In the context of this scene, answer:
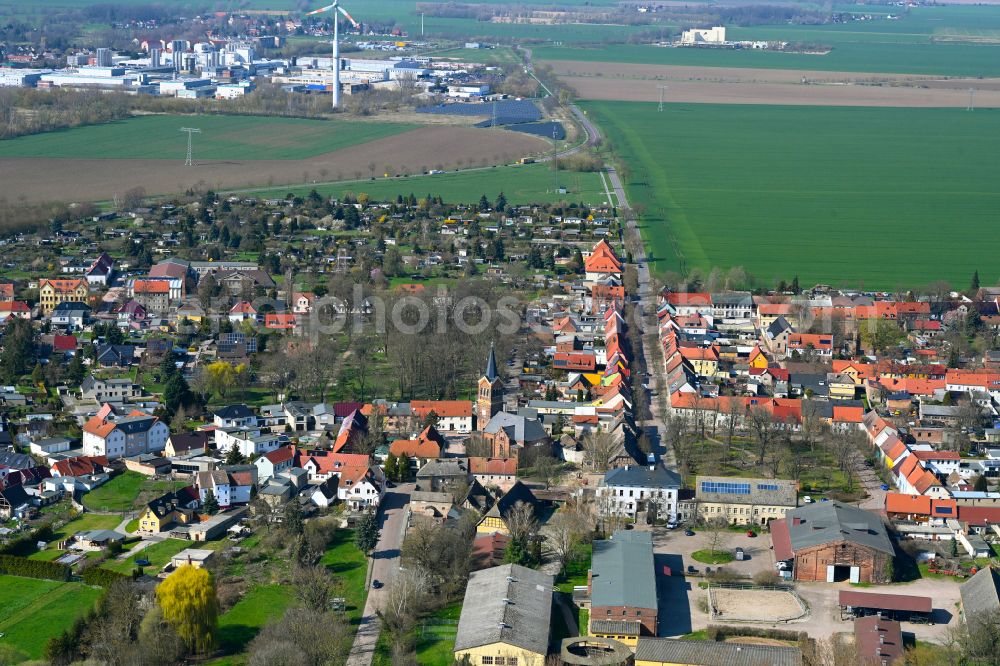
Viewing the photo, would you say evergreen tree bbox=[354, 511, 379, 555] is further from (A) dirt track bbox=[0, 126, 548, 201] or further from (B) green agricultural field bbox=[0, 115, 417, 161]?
(B) green agricultural field bbox=[0, 115, 417, 161]

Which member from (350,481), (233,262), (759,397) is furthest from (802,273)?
(350,481)

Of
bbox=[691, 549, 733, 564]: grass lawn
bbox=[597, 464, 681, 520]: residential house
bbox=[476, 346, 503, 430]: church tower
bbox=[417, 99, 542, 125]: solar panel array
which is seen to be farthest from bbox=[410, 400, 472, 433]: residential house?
bbox=[417, 99, 542, 125]: solar panel array

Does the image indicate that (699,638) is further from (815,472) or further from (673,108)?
(673,108)

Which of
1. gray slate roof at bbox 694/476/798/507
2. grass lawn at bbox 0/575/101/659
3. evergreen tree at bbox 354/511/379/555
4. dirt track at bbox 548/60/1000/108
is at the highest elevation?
dirt track at bbox 548/60/1000/108

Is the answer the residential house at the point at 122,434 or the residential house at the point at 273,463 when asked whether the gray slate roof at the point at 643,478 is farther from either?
the residential house at the point at 122,434

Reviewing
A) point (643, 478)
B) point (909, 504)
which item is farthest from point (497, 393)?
point (909, 504)

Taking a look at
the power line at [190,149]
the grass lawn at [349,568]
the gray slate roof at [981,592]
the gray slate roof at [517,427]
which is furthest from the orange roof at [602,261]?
the power line at [190,149]

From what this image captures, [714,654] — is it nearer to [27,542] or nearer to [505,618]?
[505,618]
